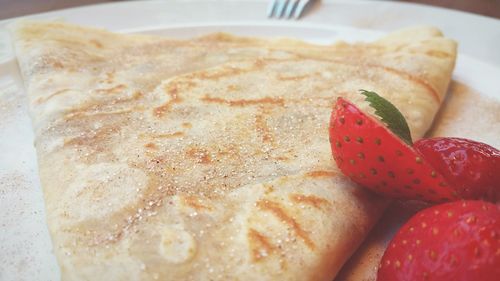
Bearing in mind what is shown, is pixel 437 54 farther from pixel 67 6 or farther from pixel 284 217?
pixel 67 6

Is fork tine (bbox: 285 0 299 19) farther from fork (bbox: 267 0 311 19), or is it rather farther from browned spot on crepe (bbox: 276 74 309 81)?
browned spot on crepe (bbox: 276 74 309 81)

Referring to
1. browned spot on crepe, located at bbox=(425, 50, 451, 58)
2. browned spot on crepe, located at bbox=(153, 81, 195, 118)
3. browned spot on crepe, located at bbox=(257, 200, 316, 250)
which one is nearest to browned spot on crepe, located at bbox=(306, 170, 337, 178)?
browned spot on crepe, located at bbox=(257, 200, 316, 250)

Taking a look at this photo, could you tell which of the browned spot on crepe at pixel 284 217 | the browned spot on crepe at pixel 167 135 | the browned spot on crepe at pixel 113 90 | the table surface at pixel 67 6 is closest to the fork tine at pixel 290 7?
the table surface at pixel 67 6

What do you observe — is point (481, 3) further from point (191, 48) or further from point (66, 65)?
point (66, 65)

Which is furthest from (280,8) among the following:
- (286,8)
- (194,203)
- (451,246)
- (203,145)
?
(451,246)

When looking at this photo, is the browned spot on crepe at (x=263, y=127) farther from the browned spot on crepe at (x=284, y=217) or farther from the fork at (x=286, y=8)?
the fork at (x=286, y=8)
